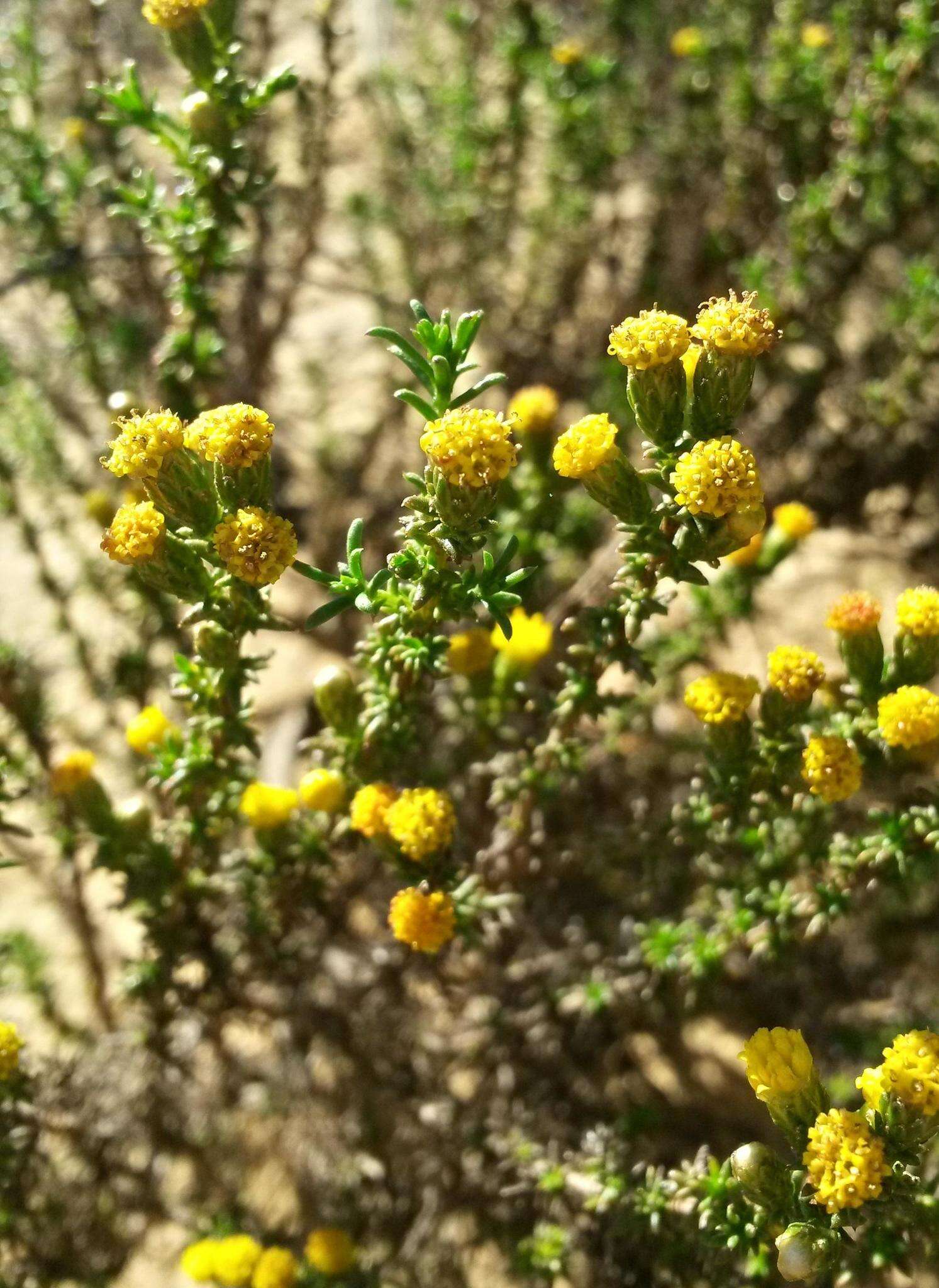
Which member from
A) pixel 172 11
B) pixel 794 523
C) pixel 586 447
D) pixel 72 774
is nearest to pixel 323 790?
pixel 72 774

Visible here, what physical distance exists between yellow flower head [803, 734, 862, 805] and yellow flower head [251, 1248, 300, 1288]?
1754 mm

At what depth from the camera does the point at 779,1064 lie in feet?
6.79

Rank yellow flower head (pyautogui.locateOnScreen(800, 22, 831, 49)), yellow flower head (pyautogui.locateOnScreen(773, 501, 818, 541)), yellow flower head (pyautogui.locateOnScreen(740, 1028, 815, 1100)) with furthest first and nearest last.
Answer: yellow flower head (pyautogui.locateOnScreen(800, 22, 831, 49)) → yellow flower head (pyautogui.locateOnScreen(773, 501, 818, 541)) → yellow flower head (pyautogui.locateOnScreen(740, 1028, 815, 1100))

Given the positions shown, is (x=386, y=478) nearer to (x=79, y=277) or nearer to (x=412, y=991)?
(x=79, y=277)

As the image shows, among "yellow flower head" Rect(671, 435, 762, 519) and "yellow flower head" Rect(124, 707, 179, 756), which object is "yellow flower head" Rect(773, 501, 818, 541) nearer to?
"yellow flower head" Rect(671, 435, 762, 519)

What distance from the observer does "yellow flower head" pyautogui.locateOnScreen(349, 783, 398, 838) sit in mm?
2346

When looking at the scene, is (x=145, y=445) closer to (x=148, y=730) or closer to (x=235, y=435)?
(x=235, y=435)

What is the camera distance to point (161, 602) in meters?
3.07

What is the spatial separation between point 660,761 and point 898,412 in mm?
1571

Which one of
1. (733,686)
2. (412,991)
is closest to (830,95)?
(733,686)

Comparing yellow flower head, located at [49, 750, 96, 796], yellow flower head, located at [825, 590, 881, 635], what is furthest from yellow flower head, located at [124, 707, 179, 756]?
yellow flower head, located at [825, 590, 881, 635]

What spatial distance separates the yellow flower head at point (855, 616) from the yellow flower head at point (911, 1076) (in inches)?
33.9

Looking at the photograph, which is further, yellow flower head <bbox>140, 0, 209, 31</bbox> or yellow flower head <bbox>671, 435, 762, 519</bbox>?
yellow flower head <bbox>140, 0, 209, 31</bbox>

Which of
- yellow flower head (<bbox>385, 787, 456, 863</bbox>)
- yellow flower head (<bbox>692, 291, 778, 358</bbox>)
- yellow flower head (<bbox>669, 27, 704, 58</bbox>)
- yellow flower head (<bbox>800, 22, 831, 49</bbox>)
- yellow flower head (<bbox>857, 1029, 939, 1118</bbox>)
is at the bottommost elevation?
yellow flower head (<bbox>857, 1029, 939, 1118</bbox>)
